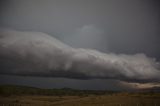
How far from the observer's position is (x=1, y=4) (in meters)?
16.8

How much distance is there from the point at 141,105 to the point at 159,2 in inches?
402

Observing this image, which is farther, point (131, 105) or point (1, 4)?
point (131, 105)

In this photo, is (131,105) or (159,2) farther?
(131,105)

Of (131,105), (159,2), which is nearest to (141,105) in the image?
(131,105)

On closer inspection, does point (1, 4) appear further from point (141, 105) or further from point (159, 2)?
point (141, 105)

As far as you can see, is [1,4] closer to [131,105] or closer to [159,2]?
[159,2]

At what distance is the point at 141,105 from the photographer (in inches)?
926

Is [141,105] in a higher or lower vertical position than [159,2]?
lower

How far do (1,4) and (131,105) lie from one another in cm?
1431

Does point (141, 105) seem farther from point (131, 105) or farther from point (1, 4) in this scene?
point (1, 4)

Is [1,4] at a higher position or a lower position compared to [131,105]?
higher

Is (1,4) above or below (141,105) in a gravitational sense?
above

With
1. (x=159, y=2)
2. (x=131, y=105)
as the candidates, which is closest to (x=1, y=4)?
(x=159, y=2)

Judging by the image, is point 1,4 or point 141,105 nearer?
point 1,4
